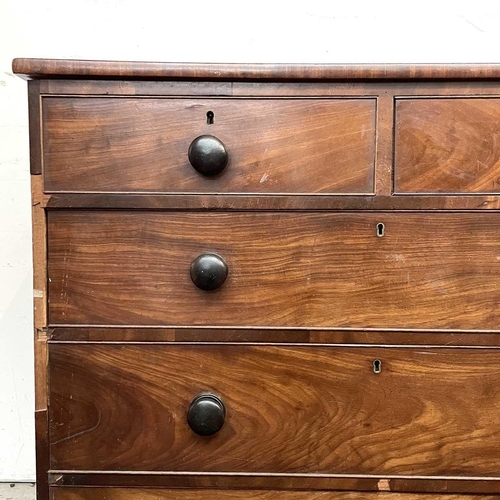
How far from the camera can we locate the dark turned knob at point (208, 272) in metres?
0.75

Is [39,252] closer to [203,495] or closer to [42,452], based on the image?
[42,452]

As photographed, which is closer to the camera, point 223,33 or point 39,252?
point 39,252

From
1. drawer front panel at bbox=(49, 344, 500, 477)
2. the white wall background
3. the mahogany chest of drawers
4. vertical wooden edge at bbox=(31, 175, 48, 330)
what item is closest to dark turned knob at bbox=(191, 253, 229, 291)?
the mahogany chest of drawers

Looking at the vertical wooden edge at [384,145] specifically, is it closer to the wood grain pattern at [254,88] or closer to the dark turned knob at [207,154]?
the wood grain pattern at [254,88]

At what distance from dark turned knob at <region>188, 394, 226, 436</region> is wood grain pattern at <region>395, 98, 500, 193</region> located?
Result: 427 mm

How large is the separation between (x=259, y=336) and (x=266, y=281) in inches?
3.3

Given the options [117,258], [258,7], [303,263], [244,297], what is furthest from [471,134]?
[258,7]

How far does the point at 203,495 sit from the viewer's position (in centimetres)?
81

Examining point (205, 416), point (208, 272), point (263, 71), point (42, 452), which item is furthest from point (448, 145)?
point (42, 452)

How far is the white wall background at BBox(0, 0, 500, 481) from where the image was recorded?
3.96 feet

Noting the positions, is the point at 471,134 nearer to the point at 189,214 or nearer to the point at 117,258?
the point at 189,214

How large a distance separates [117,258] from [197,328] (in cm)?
16

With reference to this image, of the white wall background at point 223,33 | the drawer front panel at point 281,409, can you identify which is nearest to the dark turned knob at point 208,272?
the drawer front panel at point 281,409

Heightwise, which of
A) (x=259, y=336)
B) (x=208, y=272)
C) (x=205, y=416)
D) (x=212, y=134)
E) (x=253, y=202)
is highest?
(x=212, y=134)
